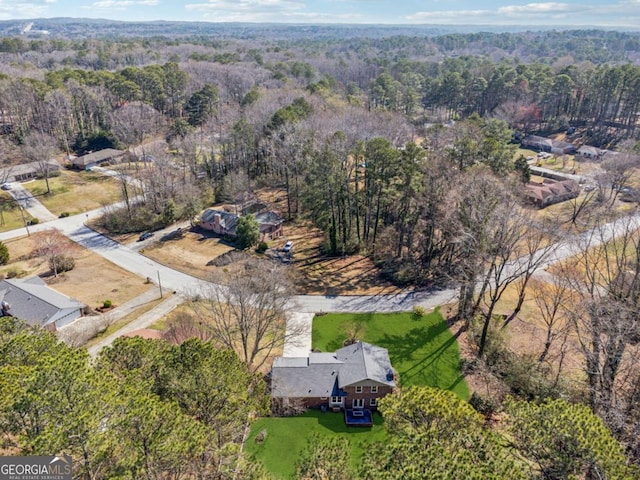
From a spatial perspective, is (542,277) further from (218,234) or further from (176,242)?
(176,242)

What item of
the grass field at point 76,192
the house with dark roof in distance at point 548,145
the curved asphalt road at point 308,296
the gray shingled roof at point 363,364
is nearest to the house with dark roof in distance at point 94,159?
the grass field at point 76,192

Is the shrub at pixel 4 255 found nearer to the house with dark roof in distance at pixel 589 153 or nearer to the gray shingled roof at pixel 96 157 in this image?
the gray shingled roof at pixel 96 157

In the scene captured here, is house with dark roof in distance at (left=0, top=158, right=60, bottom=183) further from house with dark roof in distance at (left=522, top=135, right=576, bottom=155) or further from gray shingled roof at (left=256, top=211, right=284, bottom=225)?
house with dark roof in distance at (left=522, top=135, right=576, bottom=155)

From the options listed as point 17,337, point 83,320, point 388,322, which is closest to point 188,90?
point 83,320

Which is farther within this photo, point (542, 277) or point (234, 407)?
point (542, 277)

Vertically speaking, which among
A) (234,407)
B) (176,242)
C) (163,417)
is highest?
(163,417)

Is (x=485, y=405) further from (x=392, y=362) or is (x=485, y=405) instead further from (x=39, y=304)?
(x=39, y=304)
